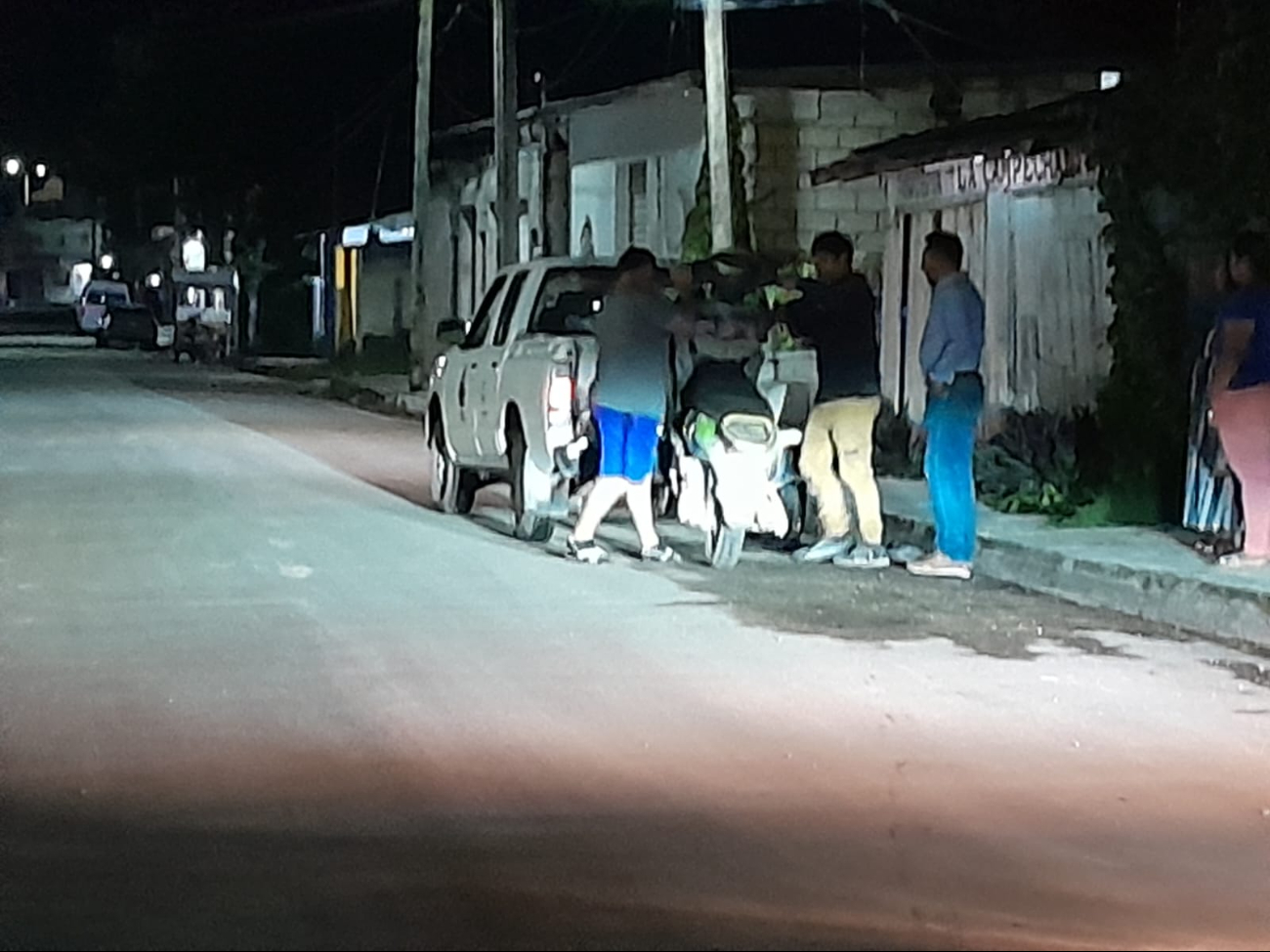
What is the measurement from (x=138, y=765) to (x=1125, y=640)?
5.73m

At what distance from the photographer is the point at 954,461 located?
48.3 ft

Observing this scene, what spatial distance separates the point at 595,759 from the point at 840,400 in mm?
6474

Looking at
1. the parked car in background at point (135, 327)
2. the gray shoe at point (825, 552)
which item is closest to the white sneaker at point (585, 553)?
the gray shoe at point (825, 552)

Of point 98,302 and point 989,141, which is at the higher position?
point 989,141

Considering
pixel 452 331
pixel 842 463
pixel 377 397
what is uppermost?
pixel 452 331

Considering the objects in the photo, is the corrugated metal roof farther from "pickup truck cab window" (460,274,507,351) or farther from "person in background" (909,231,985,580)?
"pickup truck cab window" (460,274,507,351)

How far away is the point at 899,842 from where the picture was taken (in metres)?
7.82

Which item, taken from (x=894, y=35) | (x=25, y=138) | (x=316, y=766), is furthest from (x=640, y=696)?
(x=25, y=138)

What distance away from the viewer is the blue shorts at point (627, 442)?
15.0 meters

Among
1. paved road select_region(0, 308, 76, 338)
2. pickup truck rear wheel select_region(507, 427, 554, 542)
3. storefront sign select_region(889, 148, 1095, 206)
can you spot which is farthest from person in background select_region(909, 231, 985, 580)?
paved road select_region(0, 308, 76, 338)

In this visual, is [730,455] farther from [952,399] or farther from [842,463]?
[952,399]

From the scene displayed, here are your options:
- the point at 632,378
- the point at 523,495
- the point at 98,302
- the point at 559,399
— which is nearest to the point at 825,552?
the point at 632,378

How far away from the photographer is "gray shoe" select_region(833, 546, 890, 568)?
606 inches

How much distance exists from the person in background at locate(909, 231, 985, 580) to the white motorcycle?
105cm
